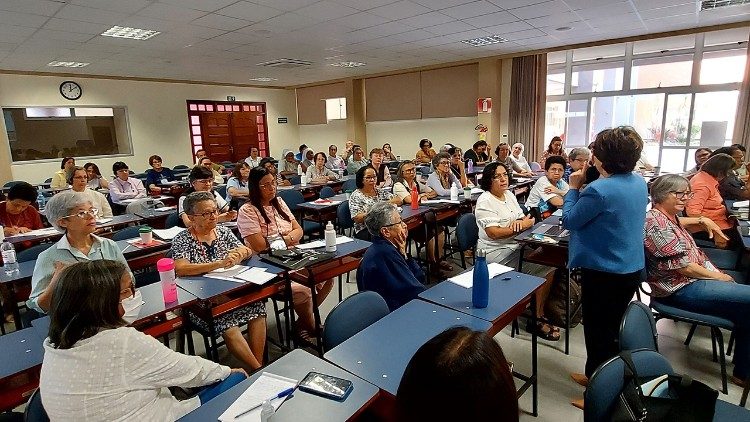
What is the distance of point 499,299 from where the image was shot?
208 centimetres

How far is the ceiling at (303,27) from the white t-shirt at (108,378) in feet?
14.5

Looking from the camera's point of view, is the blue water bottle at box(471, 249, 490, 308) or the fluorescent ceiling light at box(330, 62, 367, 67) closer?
the blue water bottle at box(471, 249, 490, 308)

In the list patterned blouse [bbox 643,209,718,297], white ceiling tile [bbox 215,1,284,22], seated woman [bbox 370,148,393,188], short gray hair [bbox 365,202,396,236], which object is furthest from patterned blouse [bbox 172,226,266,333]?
white ceiling tile [bbox 215,1,284,22]

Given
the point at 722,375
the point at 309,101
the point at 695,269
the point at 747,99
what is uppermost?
the point at 309,101

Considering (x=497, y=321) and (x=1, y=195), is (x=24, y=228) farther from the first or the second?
(x=497, y=321)

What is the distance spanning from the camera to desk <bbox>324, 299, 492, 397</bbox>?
1532 millimetres

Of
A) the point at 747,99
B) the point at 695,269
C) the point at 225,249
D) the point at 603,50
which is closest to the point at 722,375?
the point at 695,269

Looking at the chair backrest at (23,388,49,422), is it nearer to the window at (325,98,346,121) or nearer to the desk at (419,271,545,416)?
the desk at (419,271,545,416)

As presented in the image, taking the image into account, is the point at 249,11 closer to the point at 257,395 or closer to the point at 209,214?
the point at 209,214

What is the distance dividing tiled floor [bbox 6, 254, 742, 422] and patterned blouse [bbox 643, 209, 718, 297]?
2.14 ft

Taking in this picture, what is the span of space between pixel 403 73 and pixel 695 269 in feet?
31.1

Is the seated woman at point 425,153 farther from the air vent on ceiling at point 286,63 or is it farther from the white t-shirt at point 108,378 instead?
the white t-shirt at point 108,378

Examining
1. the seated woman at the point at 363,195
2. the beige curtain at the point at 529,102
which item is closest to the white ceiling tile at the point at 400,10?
the seated woman at the point at 363,195

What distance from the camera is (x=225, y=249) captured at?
2805 mm
